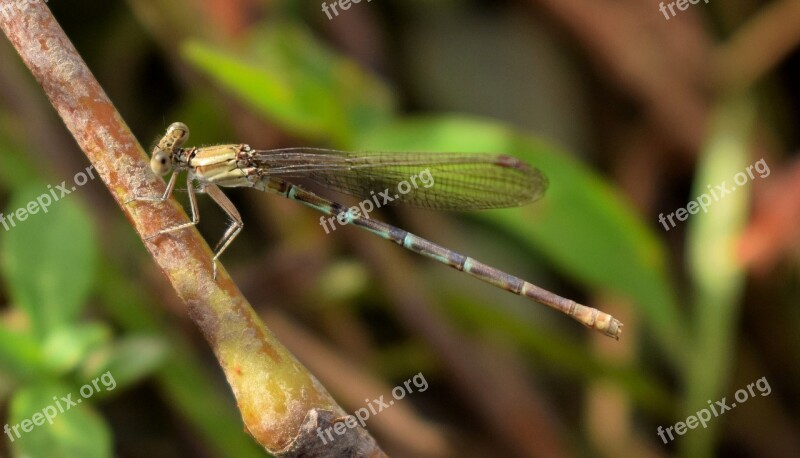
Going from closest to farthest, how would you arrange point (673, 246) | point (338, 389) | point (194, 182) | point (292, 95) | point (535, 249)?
1. point (194, 182)
2. point (292, 95)
3. point (338, 389)
4. point (535, 249)
5. point (673, 246)

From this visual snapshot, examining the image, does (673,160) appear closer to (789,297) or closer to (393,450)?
(789,297)

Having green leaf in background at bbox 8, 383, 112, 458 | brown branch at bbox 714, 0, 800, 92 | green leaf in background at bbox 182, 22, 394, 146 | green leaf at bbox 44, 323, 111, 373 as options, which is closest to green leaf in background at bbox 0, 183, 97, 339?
green leaf at bbox 44, 323, 111, 373

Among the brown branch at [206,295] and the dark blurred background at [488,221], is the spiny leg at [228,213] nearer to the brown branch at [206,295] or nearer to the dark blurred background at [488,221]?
the dark blurred background at [488,221]

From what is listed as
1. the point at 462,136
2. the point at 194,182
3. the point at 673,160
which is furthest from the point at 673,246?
the point at 194,182

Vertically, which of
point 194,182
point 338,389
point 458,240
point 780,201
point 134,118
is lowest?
point 780,201

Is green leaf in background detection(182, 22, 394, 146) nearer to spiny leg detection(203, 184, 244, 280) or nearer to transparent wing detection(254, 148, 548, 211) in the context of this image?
transparent wing detection(254, 148, 548, 211)

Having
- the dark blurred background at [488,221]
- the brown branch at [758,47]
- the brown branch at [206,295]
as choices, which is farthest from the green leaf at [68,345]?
the brown branch at [758,47]

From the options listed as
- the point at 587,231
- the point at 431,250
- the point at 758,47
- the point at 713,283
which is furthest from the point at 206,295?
the point at 758,47
